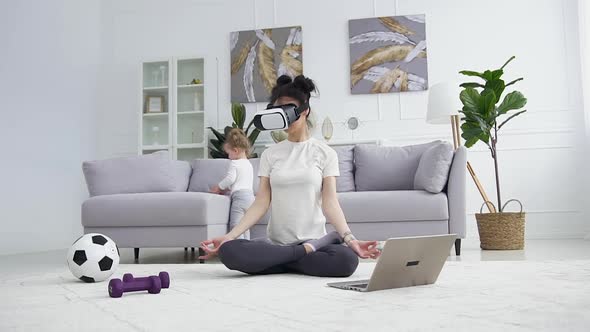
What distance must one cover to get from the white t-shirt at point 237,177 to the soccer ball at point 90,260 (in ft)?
5.06

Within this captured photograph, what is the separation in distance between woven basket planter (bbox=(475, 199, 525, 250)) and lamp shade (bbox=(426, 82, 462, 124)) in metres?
1.10

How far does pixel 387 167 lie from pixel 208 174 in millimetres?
1417

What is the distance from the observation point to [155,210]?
3.56 m

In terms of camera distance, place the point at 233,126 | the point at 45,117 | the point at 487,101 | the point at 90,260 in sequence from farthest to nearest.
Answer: the point at 233,126 < the point at 45,117 < the point at 487,101 < the point at 90,260

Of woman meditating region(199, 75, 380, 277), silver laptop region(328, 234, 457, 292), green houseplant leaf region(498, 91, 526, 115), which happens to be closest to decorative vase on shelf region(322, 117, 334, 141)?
green houseplant leaf region(498, 91, 526, 115)

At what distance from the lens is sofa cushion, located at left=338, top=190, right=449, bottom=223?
11.8 feet

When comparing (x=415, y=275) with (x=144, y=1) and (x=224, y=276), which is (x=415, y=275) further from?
(x=144, y=1)

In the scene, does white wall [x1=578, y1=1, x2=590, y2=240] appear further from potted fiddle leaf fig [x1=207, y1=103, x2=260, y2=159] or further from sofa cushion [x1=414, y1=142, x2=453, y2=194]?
potted fiddle leaf fig [x1=207, y1=103, x2=260, y2=159]

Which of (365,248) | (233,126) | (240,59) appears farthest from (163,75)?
(365,248)

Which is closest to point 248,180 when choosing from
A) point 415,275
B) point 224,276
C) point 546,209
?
point 224,276

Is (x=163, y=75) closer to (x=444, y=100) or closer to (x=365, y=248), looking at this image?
(x=444, y=100)

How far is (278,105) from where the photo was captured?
232 centimetres

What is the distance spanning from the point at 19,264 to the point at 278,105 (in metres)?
2.37

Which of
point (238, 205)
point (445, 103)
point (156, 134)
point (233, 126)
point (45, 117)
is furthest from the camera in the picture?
point (156, 134)
